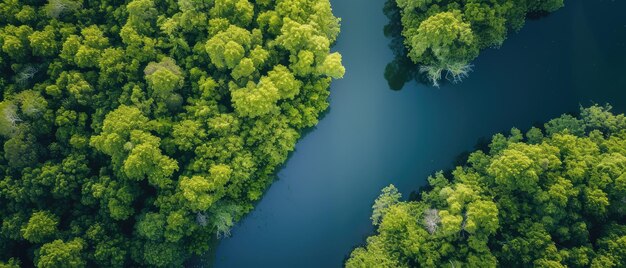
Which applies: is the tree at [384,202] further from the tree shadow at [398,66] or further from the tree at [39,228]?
the tree at [39,228]

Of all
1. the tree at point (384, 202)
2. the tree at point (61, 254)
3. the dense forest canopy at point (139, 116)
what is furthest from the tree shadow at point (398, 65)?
the tree at point (61, 254)

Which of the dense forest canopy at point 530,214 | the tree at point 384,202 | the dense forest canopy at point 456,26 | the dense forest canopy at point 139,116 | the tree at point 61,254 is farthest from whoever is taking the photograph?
the tree at point 384,202

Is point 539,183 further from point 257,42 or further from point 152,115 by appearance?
point 152,115

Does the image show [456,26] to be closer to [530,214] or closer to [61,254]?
[530,214]

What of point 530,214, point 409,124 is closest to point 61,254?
point 409,124

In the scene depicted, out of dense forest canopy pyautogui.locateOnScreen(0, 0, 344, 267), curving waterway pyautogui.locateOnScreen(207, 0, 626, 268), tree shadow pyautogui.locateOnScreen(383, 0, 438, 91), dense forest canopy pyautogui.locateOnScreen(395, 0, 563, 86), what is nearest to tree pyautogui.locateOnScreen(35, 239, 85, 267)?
dense forest canopy pyautogui.locateOnScreen(0, 0, 344, 267)
